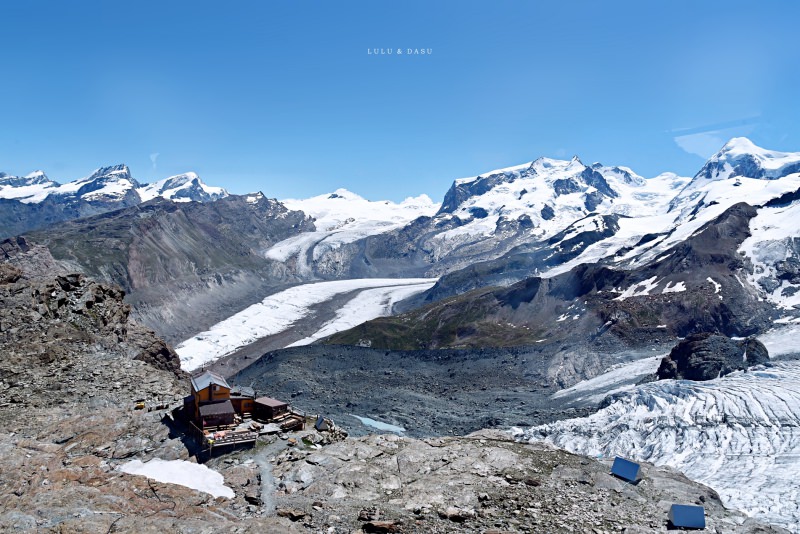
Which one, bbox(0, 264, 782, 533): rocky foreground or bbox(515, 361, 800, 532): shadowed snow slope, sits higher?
bbox(0, 264, 782, 533): rocky foreground

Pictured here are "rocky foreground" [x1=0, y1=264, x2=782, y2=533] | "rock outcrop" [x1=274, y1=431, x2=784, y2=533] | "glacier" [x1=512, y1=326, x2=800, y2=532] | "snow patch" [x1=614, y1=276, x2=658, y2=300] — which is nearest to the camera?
"rocky foreground" [x1=0, y1=264, x2=782, y2=533]

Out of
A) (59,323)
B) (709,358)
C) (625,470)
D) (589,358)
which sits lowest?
(589,358)

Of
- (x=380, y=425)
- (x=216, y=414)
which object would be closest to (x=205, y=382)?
(x=216, y=414)

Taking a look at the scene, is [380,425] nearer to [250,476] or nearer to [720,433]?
[720,433]

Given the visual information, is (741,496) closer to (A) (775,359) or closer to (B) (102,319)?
(A) (775,359)

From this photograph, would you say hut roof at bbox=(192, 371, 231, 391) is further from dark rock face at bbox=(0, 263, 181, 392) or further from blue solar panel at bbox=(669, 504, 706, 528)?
blue solar panel at bbox=(669, 504, 706, 528)

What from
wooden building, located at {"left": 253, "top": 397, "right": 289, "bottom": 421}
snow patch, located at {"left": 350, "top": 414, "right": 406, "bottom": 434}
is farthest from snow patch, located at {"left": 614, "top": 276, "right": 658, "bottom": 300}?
wooden building, located at {"left": 253, "top": 397, "right": 289, "bottom": 421}

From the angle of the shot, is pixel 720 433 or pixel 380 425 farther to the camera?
pixel 380 425
